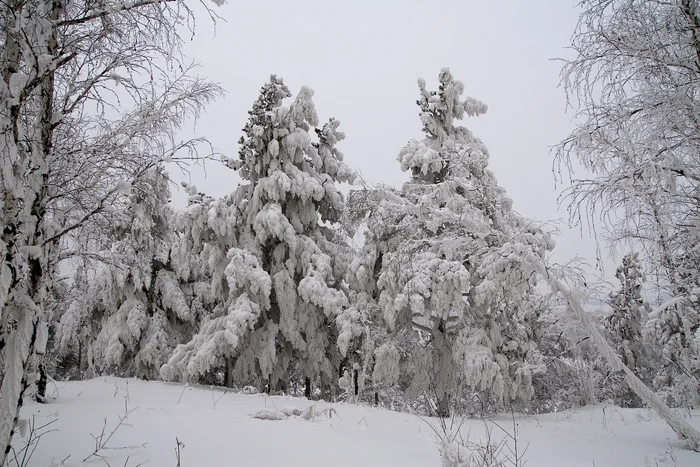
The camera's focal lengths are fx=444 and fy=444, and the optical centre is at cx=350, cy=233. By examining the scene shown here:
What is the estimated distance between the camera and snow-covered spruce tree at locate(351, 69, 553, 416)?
9.86 metres

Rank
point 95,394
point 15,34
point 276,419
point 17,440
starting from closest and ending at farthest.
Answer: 1. point 15,34
2. point 17,440
3. point 276,419
4. point 95,394

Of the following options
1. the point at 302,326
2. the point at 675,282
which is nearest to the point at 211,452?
the point at 675,282

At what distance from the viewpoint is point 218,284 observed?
14.7m

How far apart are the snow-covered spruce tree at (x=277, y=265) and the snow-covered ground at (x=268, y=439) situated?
5.20 m

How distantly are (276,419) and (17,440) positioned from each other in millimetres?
2863

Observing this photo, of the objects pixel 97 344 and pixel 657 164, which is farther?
pixel 97 344

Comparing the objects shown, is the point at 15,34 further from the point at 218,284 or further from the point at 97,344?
the point at 97,344

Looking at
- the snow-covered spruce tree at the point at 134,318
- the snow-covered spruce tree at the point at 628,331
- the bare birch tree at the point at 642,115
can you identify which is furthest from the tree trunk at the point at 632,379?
the snow-covered spruce tree at the point at 628,331

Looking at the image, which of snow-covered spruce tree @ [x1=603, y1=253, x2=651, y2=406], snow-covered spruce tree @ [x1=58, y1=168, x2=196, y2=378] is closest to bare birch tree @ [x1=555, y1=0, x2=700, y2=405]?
snow-covered spruce tree @ [x1=58, y1=168, x2=196, y2=378]

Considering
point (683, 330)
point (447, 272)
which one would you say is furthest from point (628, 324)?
point (447, 272)

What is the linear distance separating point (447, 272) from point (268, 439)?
22.2 ft

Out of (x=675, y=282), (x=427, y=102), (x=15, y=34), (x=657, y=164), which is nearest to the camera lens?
(x=15, y=34)

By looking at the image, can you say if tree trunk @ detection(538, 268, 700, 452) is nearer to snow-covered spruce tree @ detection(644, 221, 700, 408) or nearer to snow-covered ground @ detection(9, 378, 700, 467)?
snow-covered ground @ detection(9, 378, 700, 467)

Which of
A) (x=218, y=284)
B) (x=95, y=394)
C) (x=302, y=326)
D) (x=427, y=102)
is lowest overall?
(x=95, y=394)
